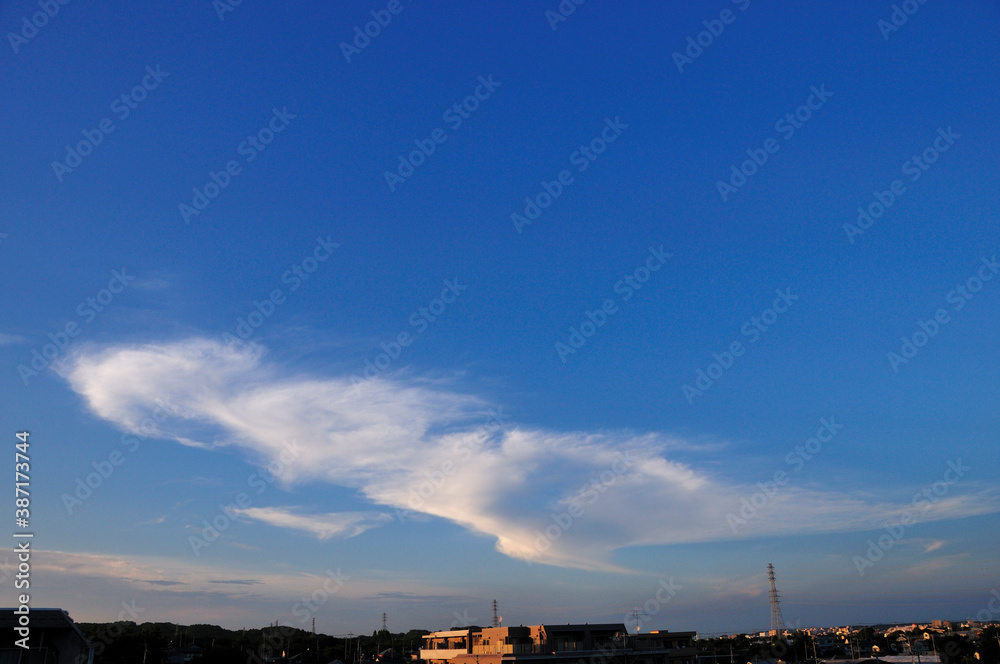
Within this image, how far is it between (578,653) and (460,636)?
55.6ft

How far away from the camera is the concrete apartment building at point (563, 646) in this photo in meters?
63.9

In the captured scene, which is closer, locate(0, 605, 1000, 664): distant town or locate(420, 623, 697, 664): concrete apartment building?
locate(0, 605, 1000, 664): distant town

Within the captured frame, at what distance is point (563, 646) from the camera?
2559 inches

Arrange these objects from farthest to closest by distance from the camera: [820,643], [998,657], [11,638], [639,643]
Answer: [820,643]
[998,657]
[639,643]
[11,638]

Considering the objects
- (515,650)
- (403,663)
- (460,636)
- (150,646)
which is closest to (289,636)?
(150,646)

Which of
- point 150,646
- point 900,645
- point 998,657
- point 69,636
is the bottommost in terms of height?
point 900,645

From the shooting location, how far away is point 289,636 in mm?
172375

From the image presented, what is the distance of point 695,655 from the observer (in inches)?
2982

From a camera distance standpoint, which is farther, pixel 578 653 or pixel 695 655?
pixel 695 655

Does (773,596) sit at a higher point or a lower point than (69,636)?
lower

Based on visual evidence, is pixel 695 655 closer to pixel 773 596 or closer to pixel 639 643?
pixel 639 643

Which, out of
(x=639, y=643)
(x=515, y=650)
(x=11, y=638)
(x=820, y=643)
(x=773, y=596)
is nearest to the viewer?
(x=11, y=638)

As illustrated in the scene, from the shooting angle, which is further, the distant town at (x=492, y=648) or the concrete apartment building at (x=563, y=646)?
the concrete apartment building at (x=563, y=646)

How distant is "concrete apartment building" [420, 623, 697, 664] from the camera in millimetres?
63875
